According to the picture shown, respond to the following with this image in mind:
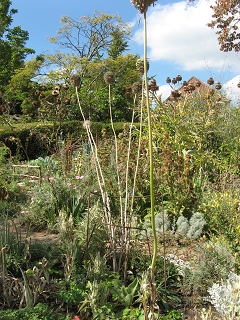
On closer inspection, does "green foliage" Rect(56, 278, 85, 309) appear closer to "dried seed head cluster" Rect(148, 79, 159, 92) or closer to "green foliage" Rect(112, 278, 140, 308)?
"green foliage" Rect(112, 278, 140, 308)

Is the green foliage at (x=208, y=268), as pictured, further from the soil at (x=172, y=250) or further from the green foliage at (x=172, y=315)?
the green foliage at (x=172, y=315)

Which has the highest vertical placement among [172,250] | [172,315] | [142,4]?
[142,4]

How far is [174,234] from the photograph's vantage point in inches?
152

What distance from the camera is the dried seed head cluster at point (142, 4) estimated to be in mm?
1359

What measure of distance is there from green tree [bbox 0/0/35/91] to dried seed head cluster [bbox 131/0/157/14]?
23433 mm

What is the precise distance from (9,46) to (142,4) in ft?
79.7

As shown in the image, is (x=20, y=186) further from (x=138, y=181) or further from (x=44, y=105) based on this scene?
(x=44, y=105)

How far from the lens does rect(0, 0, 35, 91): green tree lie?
2297cm

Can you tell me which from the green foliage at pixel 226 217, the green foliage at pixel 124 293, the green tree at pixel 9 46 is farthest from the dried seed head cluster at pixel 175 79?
the green tree at pixel 9 46

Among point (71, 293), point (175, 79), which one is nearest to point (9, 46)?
point (175, 79)

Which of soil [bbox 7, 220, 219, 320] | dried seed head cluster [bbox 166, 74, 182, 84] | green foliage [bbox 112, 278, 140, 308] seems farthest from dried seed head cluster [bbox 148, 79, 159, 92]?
green foliage [bbox 112, 278, 140, 308]

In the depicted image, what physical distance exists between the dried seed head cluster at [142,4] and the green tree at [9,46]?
76.9 ft

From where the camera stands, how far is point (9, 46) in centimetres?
2353

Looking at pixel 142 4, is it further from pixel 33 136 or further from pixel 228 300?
pixel 33 136
